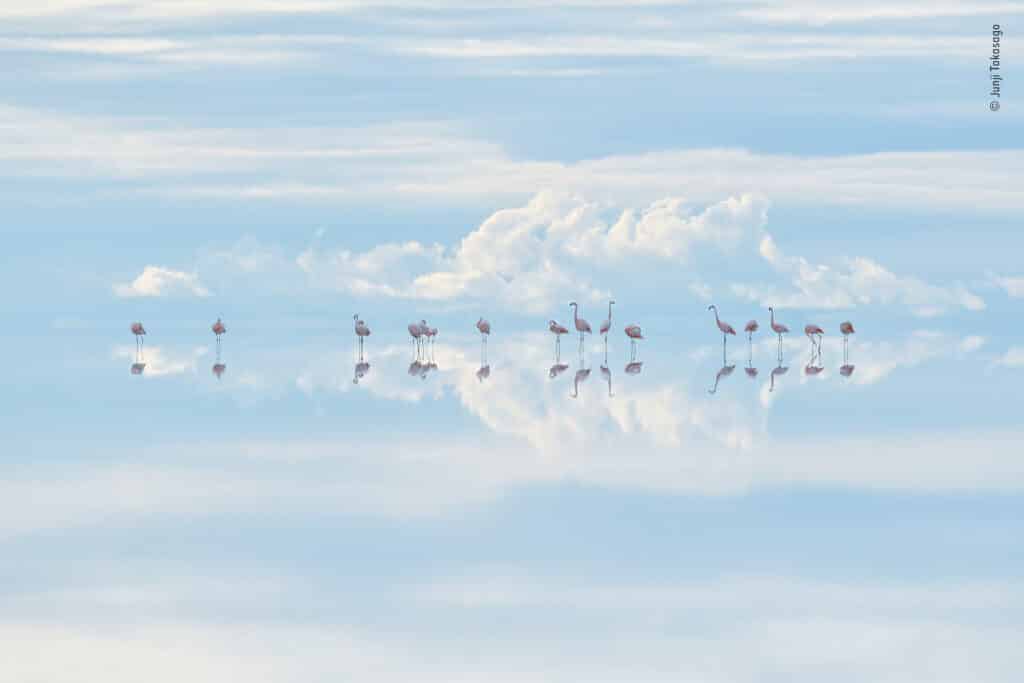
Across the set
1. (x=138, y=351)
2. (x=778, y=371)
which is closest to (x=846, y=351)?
(x=778, y=371)

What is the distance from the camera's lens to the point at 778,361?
1331 inches

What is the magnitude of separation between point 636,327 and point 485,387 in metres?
6.94

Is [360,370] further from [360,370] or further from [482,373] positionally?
[482,373]

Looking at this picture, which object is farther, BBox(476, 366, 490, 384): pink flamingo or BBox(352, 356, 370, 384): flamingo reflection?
BBox(352, 356, 370, 384): flamingo reflection

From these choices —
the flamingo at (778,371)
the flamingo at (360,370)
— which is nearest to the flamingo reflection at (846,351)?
the flamingo at (778,371)

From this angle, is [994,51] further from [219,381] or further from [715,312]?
[219,381]

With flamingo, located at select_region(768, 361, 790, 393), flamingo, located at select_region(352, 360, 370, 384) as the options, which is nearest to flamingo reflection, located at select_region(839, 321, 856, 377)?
flamingo, located at select_region(768, 361, 790, 393)

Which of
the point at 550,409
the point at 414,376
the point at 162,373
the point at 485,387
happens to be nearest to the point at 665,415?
the point at 550,409

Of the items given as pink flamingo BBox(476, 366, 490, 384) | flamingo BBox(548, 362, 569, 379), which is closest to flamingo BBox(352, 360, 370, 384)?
pink flamingo BBox(476, 366, 490, 384)

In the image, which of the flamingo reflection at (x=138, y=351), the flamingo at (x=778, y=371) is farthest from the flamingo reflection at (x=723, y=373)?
the flamingo reflection at (x=138, y=351)

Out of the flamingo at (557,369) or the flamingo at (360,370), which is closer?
the flamingo at (360,370)

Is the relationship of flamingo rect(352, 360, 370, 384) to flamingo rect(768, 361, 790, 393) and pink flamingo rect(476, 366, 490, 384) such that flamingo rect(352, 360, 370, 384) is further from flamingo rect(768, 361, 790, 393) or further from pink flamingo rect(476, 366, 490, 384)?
flamingo rect(768, 361, 790, 393)

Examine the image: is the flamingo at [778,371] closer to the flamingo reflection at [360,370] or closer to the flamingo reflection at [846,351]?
the flamingo reflection at [846,351]

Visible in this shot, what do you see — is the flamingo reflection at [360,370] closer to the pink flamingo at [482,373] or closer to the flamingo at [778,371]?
the pink flamingo at [482,373]
